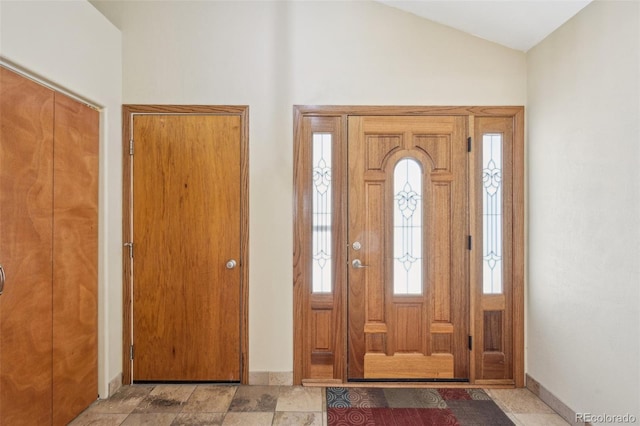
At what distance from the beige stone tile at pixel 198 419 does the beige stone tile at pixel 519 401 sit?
1.82m

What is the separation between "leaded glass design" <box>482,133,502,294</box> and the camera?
2611 mm

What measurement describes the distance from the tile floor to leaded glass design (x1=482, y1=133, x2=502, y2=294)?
0.77m

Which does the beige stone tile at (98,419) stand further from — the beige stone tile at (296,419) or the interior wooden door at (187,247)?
the beige stone tile at (296,419)

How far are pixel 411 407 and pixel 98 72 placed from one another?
3.01 m

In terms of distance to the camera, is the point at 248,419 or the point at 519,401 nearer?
the point at 248,419

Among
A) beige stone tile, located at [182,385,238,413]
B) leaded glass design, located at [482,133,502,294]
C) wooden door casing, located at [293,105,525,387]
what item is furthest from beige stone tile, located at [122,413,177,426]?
leaded glass design, located at [482,133,502,294]

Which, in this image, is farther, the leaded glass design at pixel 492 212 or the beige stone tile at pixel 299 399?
the leaded glass design at pixel 492 212

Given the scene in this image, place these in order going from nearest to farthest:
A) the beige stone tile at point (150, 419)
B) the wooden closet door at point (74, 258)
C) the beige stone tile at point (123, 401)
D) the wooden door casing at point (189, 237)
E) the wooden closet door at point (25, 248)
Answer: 1. the wooden closet door at point (25, 248)
2. the wooden closet door at point (74, 258)
3. the beige stone tile at point (150, 419)
4. the beige stone tile at point (123, 401)
5. the wooden door casing at point (189, 237)

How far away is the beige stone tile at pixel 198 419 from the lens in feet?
6.98

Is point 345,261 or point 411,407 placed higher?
point 345,261

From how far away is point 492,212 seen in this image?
262 centimetres

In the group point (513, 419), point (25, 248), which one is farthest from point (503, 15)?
point (25, 248)

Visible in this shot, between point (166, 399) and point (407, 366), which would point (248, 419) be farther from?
point (407, 366)
